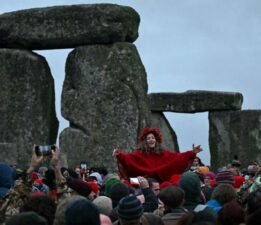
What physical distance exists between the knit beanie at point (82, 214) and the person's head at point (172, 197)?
1.67 metres

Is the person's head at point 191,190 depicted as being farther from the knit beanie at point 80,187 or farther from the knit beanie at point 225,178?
the knit beanie at point 225,178

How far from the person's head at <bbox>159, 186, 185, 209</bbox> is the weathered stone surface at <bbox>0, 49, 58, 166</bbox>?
13.7 metres

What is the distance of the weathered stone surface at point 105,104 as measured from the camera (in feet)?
66.3

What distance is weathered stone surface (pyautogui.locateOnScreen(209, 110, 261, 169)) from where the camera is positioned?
28.7m

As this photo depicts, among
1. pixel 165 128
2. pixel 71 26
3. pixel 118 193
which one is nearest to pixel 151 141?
pixel 118 193

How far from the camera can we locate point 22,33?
2072 centimetres

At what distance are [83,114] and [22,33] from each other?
227 cm

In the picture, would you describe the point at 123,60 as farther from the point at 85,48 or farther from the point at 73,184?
the point at 73,184

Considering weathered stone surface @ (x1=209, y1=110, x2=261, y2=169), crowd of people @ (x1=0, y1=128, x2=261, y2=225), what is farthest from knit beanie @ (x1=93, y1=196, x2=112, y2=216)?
weathered stone surface @ (x1=209, y1=110, x2=261, y2=169)

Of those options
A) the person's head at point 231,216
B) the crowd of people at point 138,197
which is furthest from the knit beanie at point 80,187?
the person's head at point 231,216

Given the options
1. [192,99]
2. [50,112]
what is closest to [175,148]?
[192,99]

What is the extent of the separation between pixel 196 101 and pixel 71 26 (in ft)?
28.8

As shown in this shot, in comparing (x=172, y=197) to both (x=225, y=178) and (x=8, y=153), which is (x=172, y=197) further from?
(x=8, y=153)

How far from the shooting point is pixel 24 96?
69.2ft
